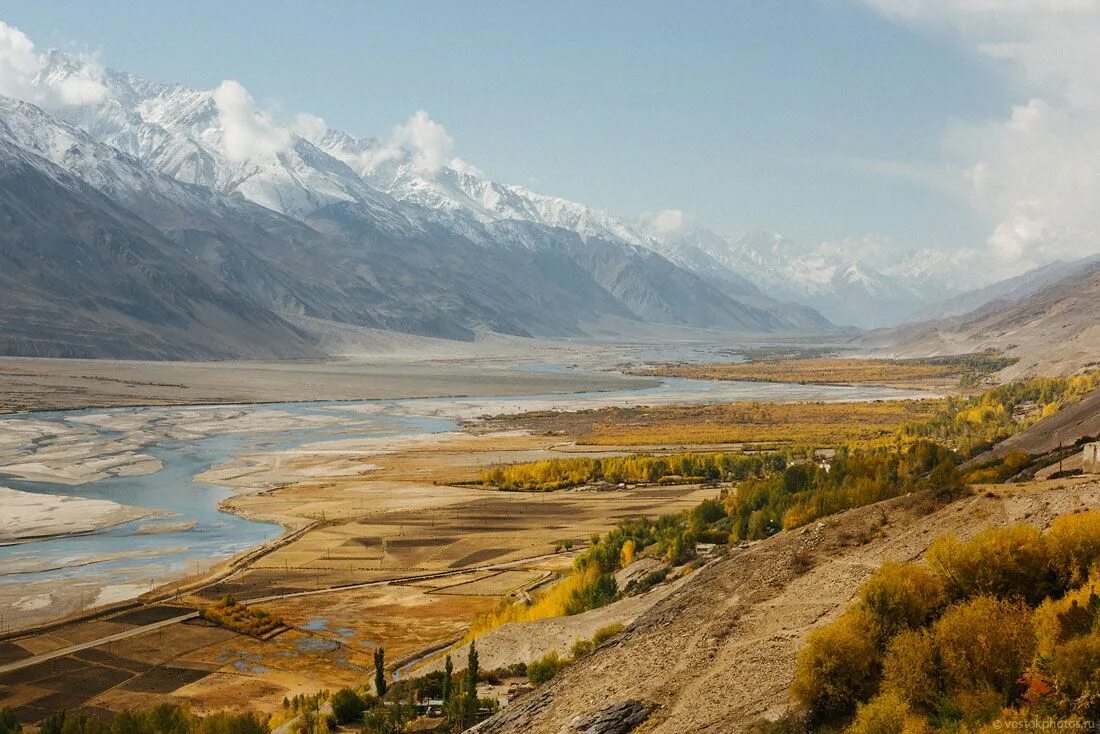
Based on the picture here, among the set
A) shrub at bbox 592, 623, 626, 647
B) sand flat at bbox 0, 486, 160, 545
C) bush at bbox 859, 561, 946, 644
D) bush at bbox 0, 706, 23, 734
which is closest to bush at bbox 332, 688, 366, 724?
shrub at bbox 592, 623, 626, 647

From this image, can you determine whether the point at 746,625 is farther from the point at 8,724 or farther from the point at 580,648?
the point at 8,724

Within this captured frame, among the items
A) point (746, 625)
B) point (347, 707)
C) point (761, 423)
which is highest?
point (746, 625)

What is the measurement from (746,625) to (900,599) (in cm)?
450

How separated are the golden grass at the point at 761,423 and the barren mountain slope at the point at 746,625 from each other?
221ft

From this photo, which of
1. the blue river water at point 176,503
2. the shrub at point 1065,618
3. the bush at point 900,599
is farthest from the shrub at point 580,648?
the blue river water at point 176,503

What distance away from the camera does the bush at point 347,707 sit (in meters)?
28.4

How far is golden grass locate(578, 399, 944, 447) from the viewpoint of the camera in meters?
102

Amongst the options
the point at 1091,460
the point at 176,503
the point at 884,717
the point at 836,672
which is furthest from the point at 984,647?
the point at 176,503

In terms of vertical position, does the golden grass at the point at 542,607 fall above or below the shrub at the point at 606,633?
below

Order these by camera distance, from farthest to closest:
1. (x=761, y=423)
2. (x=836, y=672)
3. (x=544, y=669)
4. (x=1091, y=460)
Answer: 1. (x=761, y=423)
2. (x=1091, y=460)
3. (x=544, y=669)
4. (x=836, y=672)

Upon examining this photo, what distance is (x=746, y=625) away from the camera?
21.3 meters

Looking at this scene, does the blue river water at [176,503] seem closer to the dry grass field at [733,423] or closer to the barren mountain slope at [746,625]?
the dry grass field at [733,423]

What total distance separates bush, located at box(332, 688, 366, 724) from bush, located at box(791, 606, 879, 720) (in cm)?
1603

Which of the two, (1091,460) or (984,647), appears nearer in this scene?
(984,647)
